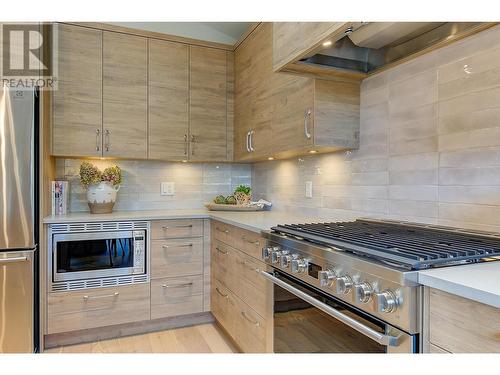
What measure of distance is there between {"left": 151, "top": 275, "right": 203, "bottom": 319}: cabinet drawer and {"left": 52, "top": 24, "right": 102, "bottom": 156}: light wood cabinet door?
1175mm

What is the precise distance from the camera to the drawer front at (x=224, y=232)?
2193 mm

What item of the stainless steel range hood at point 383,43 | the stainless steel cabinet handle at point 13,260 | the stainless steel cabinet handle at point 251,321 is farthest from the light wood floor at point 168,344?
the stainless steel range hood at point 383,43

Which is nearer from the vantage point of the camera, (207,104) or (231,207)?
(231,207)

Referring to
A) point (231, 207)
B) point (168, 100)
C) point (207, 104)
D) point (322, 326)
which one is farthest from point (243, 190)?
point (322, 326)

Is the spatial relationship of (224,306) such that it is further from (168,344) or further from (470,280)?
(470,280)

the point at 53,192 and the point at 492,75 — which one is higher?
the point at 492,75

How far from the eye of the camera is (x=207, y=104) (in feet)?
9.80

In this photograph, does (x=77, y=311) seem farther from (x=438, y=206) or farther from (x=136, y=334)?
(x=438, y=206)

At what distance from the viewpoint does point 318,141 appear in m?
1.90

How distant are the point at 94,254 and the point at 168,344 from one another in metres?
0.85

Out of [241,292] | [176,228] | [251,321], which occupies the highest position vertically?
[176,228]

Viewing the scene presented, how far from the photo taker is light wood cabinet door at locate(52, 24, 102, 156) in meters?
2.51
